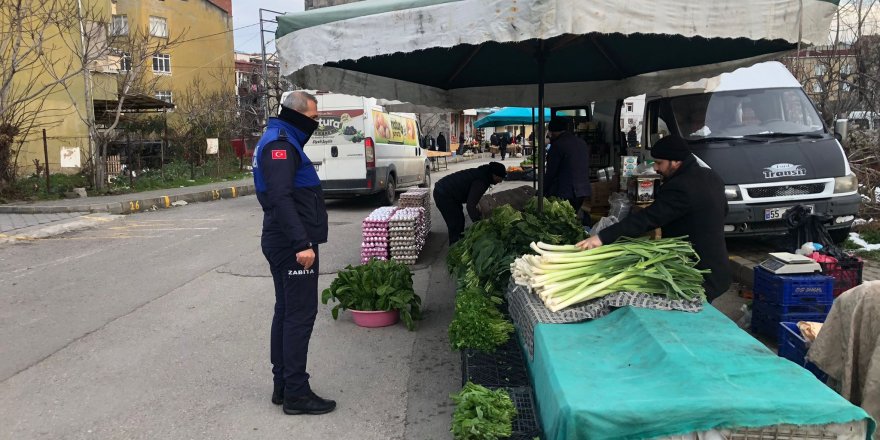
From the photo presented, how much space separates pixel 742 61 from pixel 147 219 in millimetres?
12714

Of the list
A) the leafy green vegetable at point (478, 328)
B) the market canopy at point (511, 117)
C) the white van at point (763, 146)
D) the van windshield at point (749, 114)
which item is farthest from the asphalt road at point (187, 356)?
the market canopy at point (511, 117)

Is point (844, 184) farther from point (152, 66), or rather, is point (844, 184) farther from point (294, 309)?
point (152, 66)

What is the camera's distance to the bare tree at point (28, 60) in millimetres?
14523

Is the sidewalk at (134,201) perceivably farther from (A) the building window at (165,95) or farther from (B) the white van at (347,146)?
(A) the building window at (165,95)

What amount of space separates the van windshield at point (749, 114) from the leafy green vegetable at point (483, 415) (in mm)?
6260

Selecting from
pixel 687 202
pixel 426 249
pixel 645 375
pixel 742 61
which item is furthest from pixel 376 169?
pixel 645 375

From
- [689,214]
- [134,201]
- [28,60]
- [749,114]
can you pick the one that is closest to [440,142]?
[28,60]

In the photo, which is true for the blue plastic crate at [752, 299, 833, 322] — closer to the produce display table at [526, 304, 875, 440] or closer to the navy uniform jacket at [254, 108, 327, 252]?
the produce display table at [526, 304, 875, 440]

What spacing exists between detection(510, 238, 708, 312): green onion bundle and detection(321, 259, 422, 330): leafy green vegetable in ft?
6.86

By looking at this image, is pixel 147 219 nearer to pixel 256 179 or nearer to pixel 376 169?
pixel 376 169

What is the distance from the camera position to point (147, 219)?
1402cm

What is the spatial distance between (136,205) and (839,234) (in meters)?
14.9

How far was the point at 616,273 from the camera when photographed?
12.0ft

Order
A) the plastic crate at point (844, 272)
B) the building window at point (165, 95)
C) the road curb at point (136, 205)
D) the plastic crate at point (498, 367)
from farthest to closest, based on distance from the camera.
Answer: the building window at point (165, 95)
the road curb at point (136, 205)
the plastic crate at point (844, 272)
the plastic crate at point (498, 367)
